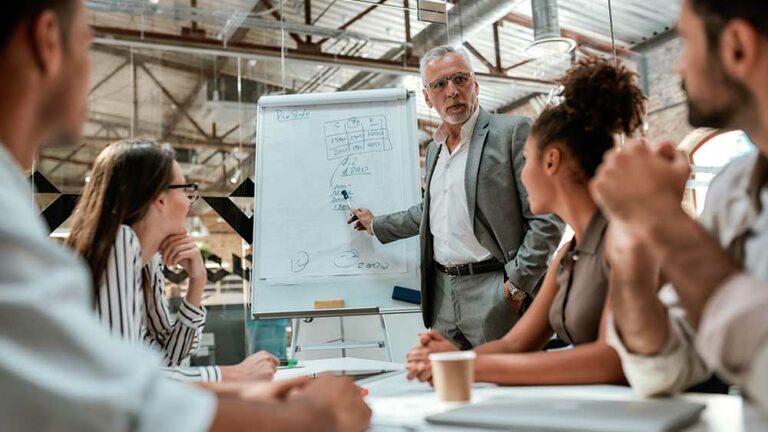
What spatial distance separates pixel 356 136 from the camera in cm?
332

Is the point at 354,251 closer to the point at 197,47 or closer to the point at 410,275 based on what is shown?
the point at 410,275

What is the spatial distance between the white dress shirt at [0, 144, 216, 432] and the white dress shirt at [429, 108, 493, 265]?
7.27 ft

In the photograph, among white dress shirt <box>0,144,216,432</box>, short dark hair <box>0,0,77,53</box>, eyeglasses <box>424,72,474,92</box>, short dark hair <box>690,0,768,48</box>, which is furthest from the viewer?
eyeglasses <box>424,72,474,92</box>

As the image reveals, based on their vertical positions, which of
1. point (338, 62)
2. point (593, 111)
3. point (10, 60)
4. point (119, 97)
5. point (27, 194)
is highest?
point (338, 62)

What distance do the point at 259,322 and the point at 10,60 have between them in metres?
4.70

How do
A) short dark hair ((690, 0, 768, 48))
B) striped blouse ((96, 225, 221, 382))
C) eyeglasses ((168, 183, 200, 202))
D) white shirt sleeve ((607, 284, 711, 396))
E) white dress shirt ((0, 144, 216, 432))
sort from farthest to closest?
eyeglasses ((168, 183, 200, 202)) → striped blouse ((96, 225, 221, 382)) → white shirt sleeve ((607, 284, 711, 396)) → short dark hair ((690, 0, 768, 48)) → white dress shirt ((0, 144, 216, 432))

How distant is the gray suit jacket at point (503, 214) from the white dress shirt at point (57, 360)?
2120 millimetres

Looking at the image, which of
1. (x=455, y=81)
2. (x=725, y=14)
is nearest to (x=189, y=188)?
(x=455, y=81)

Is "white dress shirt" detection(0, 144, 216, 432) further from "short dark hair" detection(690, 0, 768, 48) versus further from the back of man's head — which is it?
"short dark hair" detection(690, 0, 768, 48)

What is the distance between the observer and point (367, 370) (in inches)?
71.1

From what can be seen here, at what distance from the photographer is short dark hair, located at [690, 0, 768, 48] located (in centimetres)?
81

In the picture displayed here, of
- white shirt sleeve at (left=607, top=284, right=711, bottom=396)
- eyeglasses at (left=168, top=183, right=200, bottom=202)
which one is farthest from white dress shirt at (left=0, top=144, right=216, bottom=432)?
eyeglasses at (left=168, top=183, right=200, bottom=202)

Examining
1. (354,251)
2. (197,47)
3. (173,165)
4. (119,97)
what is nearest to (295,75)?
(197,47)

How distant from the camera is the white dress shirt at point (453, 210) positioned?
110 inches
